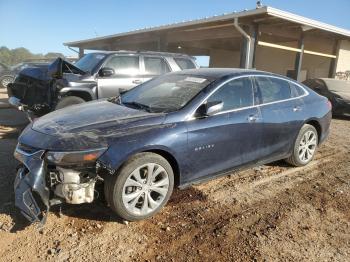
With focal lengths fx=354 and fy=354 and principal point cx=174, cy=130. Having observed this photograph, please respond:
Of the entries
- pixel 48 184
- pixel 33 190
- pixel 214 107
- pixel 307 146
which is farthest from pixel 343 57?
pixel 33 190

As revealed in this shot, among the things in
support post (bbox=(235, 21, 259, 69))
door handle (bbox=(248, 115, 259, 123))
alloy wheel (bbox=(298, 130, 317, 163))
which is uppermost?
support post (bbox=(235, 21, 259, 69))

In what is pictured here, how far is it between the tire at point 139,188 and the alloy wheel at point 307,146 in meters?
2.67

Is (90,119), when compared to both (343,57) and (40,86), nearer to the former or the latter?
(40,86)

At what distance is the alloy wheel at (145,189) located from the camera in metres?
3.56

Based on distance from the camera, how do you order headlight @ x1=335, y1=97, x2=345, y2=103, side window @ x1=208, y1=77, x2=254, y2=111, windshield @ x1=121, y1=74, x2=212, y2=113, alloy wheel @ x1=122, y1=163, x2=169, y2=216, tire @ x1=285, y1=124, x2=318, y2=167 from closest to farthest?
alloy wheel @ x1=122, y1=163, x2=169, y2=216
windshield @ x1=121, y1=74, x2=212, y2=113
side window @ x1=208, y1=77, x2=254, y2=111
tire @ x1=285, y1=124, x2=318, y2=167
headlight @ x1=335, y1=97, x2=345, y2=103

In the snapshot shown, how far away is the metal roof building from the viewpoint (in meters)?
12.3

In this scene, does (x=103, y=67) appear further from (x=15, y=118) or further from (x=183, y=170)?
(x=183, y=170)

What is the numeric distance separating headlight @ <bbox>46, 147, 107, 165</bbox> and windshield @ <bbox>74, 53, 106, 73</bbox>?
4605 mm

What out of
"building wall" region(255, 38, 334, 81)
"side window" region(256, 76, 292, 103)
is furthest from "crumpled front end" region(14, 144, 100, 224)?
"building wall" region(255, 38, 334, 81)

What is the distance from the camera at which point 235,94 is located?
461 centimetres

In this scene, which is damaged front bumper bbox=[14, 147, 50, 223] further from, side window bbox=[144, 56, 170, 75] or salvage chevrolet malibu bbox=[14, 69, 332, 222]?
side window bbox=[144, 56, 170, 75]

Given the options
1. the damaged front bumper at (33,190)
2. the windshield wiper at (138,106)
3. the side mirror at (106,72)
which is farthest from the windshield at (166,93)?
the side mirror at (106,72)

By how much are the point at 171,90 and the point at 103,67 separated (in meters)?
3.50

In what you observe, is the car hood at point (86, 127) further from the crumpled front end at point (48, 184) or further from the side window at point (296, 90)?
the side window at point (296, 90)
